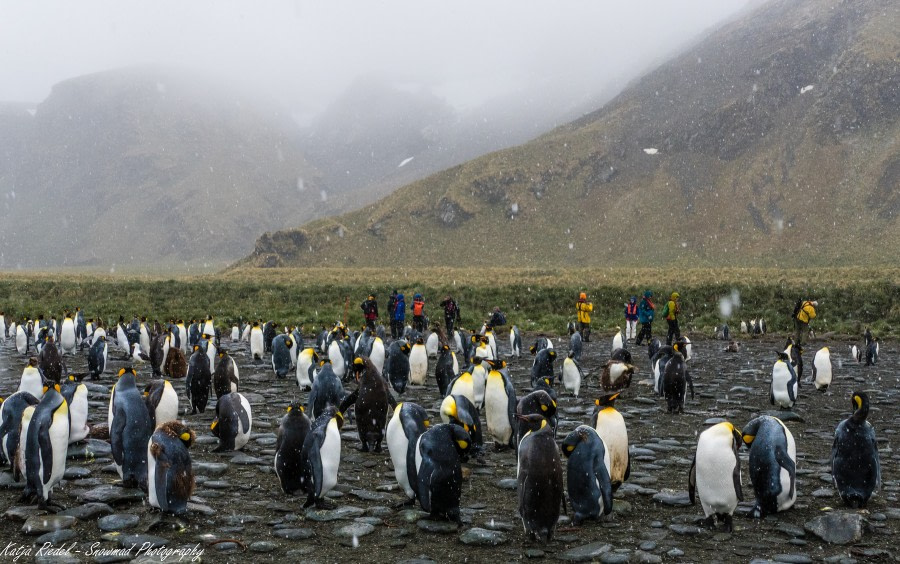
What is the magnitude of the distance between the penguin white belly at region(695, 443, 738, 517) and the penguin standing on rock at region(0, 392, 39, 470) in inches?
231

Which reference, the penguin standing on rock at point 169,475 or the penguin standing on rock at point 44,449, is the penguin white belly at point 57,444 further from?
the penguin standing on rock at point 169,475

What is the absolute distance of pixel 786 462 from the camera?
5906 millimetres

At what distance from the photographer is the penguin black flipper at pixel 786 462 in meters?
5.89

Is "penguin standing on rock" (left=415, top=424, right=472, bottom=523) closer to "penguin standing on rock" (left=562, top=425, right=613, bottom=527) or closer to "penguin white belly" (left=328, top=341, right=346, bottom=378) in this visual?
"penguin standing on rock" (left=562, top=425, right=613, bottom=527)

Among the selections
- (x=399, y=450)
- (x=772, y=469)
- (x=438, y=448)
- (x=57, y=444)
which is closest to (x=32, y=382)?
(x=57, y=444)

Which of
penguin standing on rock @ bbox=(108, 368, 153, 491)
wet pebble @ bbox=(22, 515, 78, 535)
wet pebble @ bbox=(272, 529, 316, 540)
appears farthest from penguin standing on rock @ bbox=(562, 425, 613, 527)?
wet pebble @ bbox=(22, 515, 78, 535)

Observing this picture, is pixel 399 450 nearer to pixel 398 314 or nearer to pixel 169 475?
pixel 169 475

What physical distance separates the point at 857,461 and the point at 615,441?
1983 millimetres

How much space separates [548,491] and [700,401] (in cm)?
695

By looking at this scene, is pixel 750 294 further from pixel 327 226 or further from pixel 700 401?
pixel 327 226

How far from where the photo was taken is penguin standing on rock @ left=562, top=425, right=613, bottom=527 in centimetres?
580

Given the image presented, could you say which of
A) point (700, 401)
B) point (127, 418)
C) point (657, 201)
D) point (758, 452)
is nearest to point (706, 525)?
point (758, 452)

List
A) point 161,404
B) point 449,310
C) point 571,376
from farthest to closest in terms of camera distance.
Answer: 1. point 449,310
2. point 571,376
3. point 161,404

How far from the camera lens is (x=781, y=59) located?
100875 millimetres
